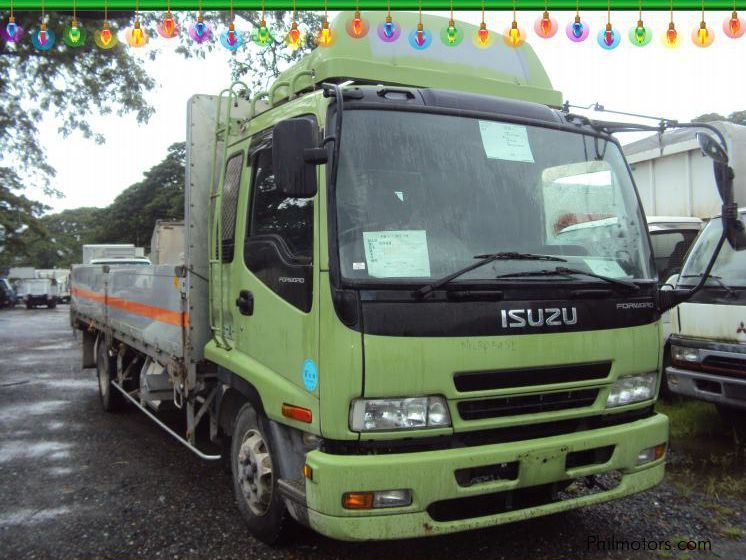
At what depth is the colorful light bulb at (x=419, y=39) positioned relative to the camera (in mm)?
3939

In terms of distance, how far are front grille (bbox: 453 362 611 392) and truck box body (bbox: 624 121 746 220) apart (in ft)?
17.6

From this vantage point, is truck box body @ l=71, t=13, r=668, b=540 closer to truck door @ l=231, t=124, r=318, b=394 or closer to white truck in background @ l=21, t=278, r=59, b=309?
truck door @ l=231, t=124, r=318, b=394

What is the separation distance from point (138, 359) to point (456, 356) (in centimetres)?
452

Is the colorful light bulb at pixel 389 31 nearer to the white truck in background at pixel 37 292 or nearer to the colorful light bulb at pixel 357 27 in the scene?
the colorful light bulb at pixel 357 27

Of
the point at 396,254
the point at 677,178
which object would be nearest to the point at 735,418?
the point at 677,178

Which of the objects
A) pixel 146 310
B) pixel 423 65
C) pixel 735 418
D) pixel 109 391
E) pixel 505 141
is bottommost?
pixel 735 418

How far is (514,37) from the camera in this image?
428cm

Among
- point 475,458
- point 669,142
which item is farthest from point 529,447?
point 669,142

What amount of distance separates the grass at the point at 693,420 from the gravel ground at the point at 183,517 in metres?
0.72

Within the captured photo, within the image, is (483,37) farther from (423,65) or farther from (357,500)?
(357,500)

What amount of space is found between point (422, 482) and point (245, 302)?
1515mm

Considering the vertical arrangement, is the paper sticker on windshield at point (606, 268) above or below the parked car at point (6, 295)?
above

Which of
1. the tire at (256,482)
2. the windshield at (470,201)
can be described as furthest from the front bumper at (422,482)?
the windshield at (470,201)

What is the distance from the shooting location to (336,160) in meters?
3.04
